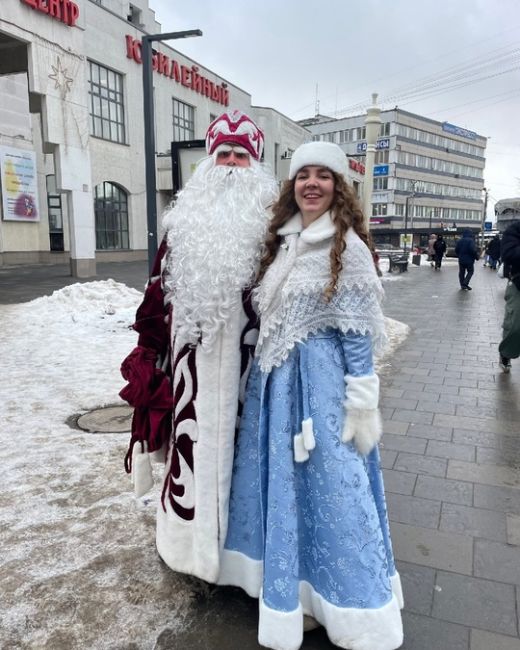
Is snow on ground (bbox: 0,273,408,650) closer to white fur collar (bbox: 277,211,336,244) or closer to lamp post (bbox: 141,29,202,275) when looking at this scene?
white fur collar (bbox: 277,211,336,244)

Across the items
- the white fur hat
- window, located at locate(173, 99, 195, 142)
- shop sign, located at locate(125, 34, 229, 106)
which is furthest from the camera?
window, located at locate(173, 99, 195, 142)

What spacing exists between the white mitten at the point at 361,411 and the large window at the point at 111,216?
2291 centimetres

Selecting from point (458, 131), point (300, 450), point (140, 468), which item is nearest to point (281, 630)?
point (300, 450)

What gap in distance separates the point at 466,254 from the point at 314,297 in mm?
13930

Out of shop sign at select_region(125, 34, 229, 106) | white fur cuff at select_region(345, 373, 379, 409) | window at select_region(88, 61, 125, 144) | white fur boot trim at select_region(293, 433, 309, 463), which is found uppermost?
shop sign at select_region(125, 34, 229, 106)

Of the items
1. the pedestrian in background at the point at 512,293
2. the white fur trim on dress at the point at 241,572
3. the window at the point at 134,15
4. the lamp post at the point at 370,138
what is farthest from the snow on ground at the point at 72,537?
the window at the point at 134,15

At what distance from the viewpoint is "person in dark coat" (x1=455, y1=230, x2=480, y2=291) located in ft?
46.7

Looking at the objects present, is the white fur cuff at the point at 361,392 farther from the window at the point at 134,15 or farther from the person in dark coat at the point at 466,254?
the window at the point at 134,15

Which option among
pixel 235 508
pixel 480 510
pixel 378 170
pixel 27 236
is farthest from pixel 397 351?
pixel 27 236

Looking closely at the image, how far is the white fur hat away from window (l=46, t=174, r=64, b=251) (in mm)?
22811

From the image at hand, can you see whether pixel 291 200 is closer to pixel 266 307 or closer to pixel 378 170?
pixel 266 307

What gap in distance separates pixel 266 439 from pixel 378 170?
12669mm

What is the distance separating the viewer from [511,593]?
2.32 m

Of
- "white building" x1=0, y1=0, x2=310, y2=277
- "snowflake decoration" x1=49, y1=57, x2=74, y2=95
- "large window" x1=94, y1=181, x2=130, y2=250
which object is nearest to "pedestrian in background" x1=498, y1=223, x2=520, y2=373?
"white building" x1=0, y1=0, x2=310, y2=277
